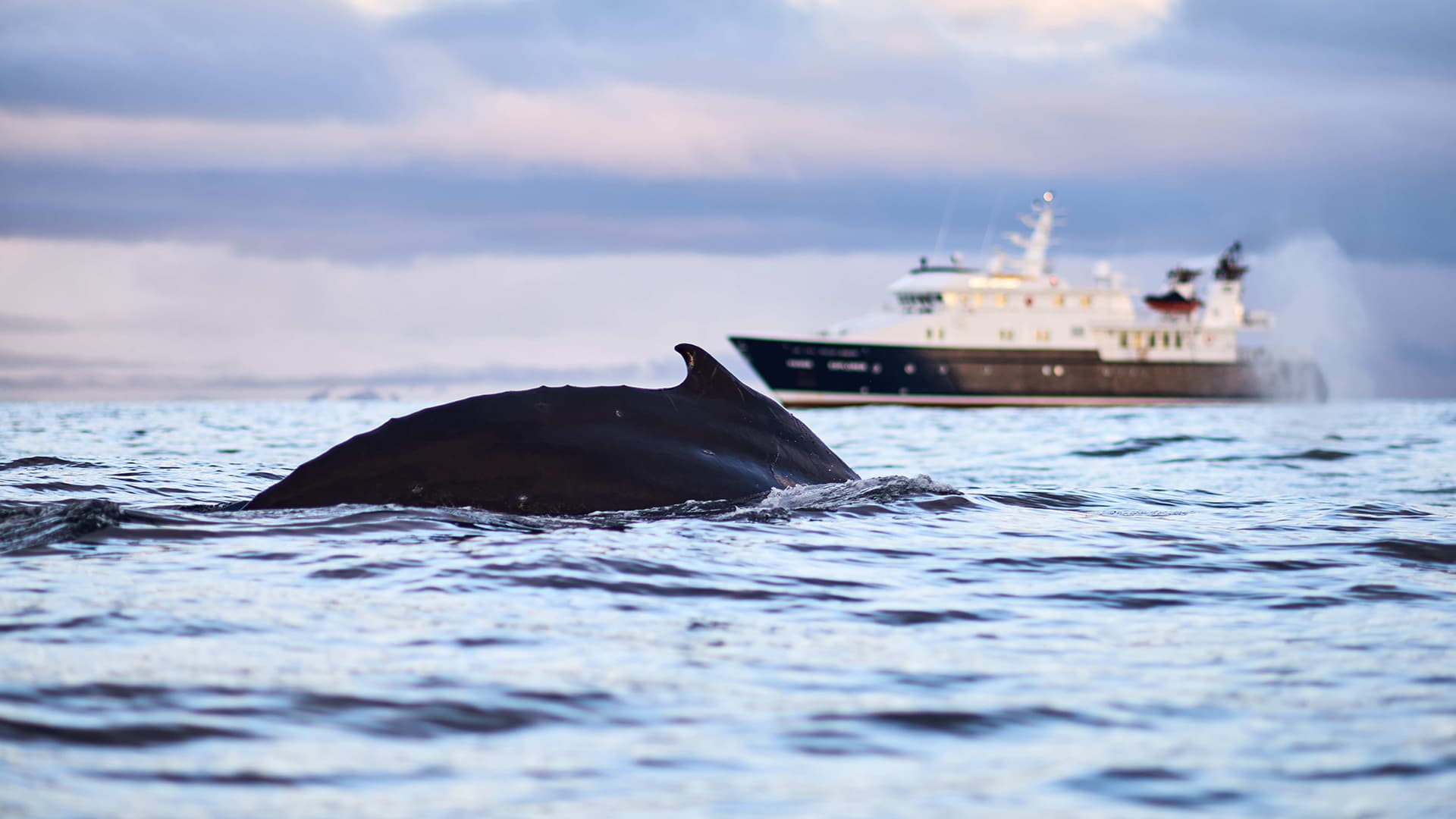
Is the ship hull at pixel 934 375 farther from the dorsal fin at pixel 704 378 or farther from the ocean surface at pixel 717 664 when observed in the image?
the dorsal fin at pixel 704 378

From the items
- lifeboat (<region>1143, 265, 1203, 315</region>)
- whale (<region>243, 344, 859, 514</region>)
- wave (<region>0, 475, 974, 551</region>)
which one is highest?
lifeboat (<region>1143, 265, 1203, 315</region>)

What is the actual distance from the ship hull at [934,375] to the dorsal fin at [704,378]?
61764mm

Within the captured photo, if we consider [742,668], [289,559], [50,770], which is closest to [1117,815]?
[742,668]

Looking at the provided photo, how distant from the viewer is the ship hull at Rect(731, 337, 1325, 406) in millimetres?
70062

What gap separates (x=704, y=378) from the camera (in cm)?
810

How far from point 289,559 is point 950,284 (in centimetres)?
6956

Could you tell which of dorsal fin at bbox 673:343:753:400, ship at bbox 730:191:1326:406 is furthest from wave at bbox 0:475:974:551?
ship at bbox 730:191:1326:406

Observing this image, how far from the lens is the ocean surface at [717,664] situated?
3.14 meters

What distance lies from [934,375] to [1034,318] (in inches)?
303

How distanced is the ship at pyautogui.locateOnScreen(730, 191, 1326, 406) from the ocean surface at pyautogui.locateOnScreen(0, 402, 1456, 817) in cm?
6158

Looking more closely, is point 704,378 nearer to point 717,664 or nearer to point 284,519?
point 284,519

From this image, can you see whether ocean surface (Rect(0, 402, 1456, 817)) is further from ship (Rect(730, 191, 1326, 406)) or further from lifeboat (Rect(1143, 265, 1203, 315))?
lifeboat (Rect(1143, 265, 1203, 315))

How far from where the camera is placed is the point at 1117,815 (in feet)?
9.80

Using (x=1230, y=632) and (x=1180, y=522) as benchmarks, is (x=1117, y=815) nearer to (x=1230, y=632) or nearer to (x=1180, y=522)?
(x=1230, y=632)
